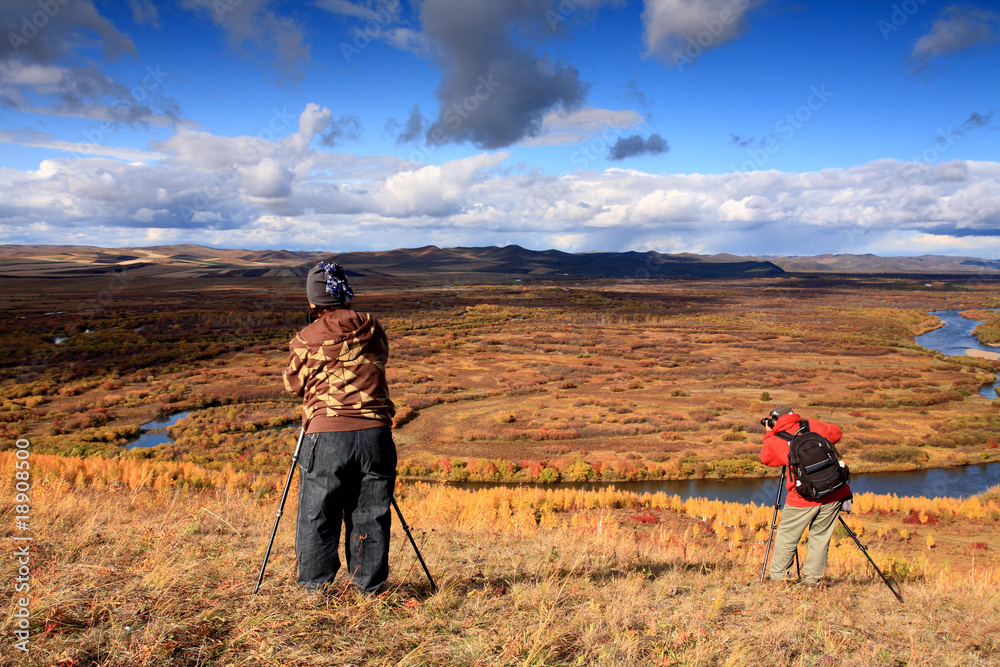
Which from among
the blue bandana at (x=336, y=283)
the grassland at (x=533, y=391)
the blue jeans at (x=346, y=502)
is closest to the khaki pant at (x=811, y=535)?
the blue jeans at (x=346, y=502)

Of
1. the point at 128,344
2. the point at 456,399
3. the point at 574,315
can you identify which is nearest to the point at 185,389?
the point at 456,399

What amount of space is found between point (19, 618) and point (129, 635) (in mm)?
536

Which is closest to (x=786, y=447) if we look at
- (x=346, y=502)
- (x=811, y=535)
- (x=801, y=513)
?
(x=801, y=513)

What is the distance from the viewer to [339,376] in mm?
3201

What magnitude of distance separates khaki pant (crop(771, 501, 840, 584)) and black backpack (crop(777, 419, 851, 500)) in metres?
0.32

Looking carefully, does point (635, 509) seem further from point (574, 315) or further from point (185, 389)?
point (574, 315)

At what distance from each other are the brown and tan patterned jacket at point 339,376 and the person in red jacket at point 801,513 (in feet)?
13.1

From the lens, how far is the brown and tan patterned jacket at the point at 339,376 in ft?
10.4

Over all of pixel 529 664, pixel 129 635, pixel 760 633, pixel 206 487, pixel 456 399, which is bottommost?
pixel 456 399

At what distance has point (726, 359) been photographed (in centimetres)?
4259

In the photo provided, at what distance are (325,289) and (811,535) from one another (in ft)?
17.5

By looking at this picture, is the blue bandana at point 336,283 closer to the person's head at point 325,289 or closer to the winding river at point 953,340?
the person's head at point 325,289

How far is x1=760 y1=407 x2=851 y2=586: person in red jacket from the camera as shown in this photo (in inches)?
208

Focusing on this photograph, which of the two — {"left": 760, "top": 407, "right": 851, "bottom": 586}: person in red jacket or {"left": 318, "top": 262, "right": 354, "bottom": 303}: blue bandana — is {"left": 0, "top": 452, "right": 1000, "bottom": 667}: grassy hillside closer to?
{"left": 760, "top": 407, "right": 851, "bottom": 586}: person in red jacket
